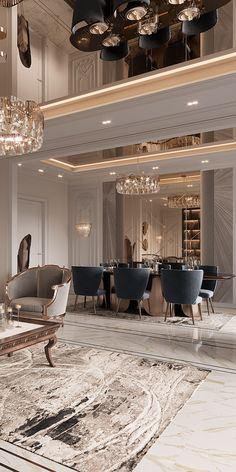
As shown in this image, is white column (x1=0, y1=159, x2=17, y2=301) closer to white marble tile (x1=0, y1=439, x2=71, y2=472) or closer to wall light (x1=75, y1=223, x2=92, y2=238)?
wall light (x1=75, y1=223, x2=92, y2=238)

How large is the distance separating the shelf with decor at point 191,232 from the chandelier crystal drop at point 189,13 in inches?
277

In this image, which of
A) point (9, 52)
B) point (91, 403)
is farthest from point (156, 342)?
point (9, 52)

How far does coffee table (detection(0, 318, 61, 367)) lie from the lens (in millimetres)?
2900

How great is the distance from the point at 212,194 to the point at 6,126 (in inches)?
202

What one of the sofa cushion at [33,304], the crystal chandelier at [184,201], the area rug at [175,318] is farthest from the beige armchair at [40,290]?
the crystal chandelier at [184,201]

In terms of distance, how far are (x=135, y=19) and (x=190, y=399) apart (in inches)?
110

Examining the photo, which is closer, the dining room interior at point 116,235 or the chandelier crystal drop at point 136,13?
the chandelier crystal drop at point 136,13

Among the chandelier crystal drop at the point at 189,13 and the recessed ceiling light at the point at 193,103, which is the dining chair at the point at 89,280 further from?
the chandelier crystal drop at the point at 189,13

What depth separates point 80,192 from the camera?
8.83 meters

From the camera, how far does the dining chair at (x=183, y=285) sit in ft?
16.5

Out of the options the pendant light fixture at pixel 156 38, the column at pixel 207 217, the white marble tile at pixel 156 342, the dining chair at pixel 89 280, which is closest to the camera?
the pendant light fixture at pixel 156 38

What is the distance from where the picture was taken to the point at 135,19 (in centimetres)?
230

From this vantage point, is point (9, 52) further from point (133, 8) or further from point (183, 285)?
point (183, 285)

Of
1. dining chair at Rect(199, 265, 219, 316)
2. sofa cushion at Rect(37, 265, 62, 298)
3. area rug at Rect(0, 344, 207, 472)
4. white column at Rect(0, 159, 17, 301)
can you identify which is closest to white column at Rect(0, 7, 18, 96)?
white column at Rect(0, 159, 17, 301)
